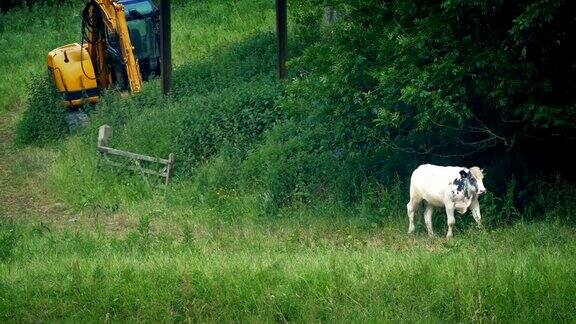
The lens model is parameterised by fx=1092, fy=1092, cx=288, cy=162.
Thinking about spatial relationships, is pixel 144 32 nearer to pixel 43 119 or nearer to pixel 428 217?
pixel 43 119

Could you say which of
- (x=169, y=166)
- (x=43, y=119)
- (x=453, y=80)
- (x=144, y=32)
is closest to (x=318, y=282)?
(x=453, y=80)

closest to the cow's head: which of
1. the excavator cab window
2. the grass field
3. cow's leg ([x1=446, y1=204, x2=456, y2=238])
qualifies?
cow's leg ([x1=446, y1=204, x2=456, y2=238])

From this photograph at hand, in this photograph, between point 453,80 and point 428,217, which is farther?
point 428,217

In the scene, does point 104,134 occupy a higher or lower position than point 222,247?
lower

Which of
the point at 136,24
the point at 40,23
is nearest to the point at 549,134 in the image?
the point at 136,24

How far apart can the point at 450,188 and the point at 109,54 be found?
15.0 m

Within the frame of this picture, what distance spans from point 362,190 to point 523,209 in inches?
110

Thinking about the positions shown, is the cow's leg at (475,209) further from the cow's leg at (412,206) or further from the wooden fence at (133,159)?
the wooden fence at (133,159)

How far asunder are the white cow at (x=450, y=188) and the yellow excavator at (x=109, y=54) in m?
12.4

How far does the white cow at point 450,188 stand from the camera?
14.8 metres

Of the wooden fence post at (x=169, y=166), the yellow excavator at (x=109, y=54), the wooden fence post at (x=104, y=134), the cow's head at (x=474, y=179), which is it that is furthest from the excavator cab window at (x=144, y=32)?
the cow's head at (x=474, y=179)

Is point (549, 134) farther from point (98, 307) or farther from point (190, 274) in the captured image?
point (98, 307)

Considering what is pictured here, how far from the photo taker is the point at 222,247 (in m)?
15.0

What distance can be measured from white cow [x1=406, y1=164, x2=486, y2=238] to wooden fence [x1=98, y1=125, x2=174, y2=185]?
6923 mm
